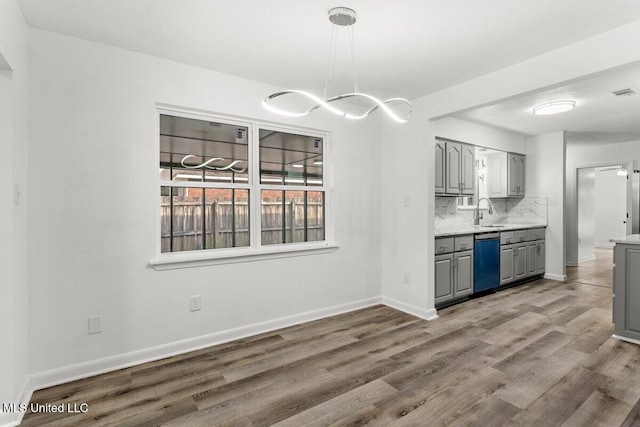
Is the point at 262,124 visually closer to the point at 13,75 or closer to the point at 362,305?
the point at 13,75

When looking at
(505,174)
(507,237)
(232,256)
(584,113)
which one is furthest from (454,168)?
(232,256)

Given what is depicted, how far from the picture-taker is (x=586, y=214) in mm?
7719

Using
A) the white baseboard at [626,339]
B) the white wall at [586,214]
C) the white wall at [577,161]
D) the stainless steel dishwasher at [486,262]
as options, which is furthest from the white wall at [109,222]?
the white wall at [586,214]

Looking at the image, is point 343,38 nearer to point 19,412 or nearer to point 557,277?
point 19,412

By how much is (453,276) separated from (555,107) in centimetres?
238

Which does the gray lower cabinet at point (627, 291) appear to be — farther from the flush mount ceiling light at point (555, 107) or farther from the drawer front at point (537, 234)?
the drawer front at point (537, 234)

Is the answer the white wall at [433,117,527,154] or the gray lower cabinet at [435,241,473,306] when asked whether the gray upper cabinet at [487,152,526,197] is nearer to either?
the white wall at [433,117,527,154]

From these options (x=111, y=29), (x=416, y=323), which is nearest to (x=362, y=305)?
(x=416, y=323)

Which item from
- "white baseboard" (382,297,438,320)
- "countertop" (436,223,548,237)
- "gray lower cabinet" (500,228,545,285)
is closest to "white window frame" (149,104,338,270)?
"white baseboard" (382,297,438,320)

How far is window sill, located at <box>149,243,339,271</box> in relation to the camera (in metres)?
2.83

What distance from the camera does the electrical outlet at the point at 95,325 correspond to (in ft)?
8.25

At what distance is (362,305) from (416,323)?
724 mm

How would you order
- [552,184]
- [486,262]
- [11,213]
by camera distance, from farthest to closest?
[552,184]
[486,262]
[11,213]

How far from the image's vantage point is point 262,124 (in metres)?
3.39
